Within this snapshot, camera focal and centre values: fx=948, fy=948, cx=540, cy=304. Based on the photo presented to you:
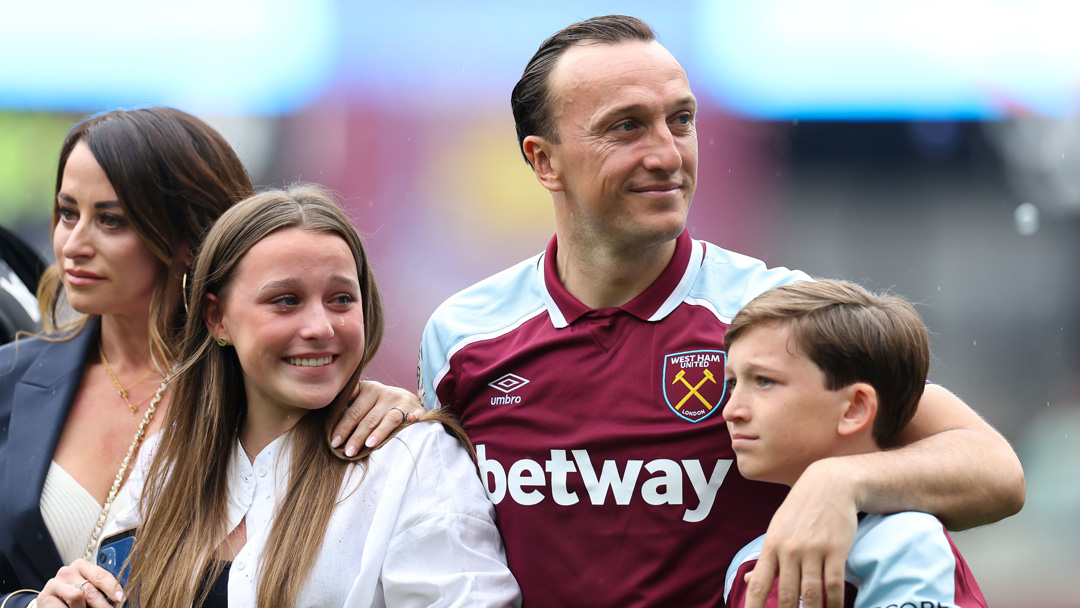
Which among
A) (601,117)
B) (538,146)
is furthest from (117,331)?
(601,117)

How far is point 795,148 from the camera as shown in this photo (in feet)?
15.6

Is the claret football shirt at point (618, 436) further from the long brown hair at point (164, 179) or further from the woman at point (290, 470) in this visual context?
the long brown hair at point (164, 179)

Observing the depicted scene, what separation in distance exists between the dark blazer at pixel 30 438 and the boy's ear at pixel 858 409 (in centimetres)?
206

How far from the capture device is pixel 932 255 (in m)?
4.77

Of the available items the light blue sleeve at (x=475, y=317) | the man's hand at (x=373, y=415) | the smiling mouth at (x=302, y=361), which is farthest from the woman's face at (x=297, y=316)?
the light blue sleeve at (x=475, y=317)

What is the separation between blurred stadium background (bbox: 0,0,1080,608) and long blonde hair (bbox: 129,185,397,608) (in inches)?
86.2

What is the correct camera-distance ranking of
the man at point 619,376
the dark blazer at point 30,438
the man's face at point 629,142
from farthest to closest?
the dark blazer at point 30,438 < the man's face at point 629,142 < the man at point 619,376

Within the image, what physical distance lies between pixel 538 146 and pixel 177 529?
1373 mm

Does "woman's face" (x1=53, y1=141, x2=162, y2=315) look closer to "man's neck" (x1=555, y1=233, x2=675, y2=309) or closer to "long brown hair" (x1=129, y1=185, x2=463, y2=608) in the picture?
"long brown hair" (x1=129, y1=185, x2=463, y2=608)

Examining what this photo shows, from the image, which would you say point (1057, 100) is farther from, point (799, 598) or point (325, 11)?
point (799, 598)

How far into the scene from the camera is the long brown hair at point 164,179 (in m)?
2.77

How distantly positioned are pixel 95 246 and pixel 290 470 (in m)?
0.98

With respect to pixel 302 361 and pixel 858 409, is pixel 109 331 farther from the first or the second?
pixel 858 409

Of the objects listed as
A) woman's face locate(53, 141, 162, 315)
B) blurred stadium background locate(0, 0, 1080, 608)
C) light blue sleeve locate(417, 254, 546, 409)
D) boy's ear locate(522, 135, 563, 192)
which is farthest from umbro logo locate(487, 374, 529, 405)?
blurred stadium background locate(0, 0, 1080, 608)
